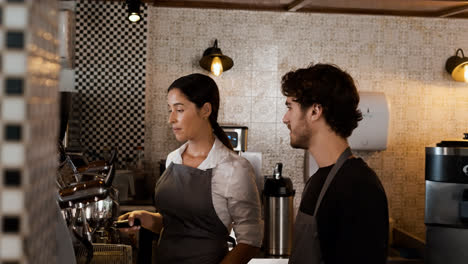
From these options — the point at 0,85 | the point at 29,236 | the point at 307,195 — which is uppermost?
the point at 0,85

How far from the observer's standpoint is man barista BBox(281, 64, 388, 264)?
4.76ft

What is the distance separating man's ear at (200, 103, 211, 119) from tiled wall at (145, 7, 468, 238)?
9.86ft

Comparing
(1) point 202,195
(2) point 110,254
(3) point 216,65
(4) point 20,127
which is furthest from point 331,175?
(3) point 216,65

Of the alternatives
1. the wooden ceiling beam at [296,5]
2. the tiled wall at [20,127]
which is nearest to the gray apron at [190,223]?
the tiled wall at [20,127]

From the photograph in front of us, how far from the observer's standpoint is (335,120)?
5.63 feet

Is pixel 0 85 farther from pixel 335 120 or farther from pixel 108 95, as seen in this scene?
pixel 108 95

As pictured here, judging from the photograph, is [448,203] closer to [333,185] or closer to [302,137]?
[302,137]

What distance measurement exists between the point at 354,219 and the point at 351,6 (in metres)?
3.89

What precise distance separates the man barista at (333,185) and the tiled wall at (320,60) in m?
3.35

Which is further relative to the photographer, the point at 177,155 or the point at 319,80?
the point at 177,155

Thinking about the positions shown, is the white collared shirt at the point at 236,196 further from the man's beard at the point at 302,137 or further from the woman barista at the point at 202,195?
the man's beard at the point at 302,137

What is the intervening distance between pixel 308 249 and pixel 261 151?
361cm

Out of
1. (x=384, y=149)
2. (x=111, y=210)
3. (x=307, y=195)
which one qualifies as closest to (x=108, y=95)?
(x=384, y=149)

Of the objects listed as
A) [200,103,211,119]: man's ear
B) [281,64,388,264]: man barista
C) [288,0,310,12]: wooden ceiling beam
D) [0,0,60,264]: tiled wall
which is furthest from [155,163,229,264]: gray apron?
[288,0,310,12]: wooden ceiling beam
